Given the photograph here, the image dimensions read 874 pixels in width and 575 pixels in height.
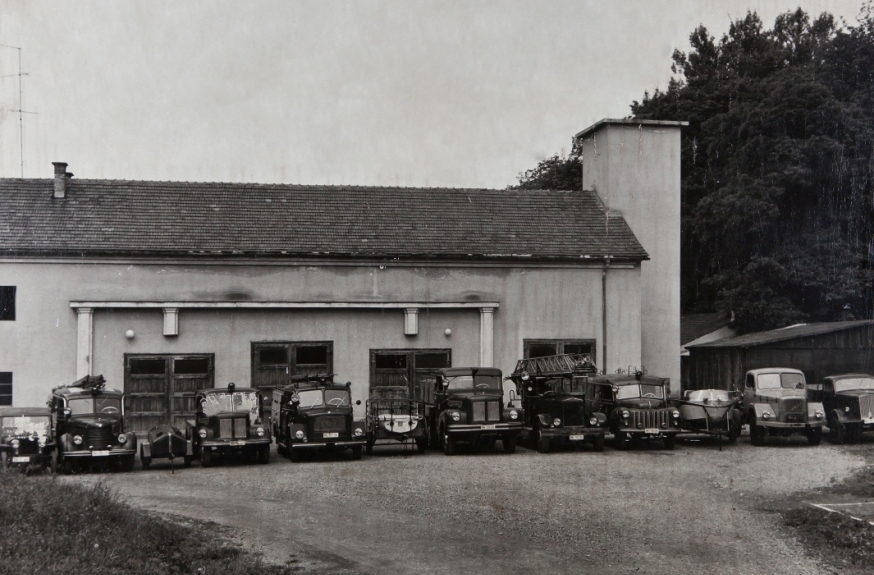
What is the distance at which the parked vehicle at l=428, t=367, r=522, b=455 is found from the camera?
20359mm

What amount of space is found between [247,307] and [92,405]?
627cm

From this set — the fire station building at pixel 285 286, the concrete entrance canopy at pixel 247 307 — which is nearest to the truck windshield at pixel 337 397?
the fire station building at pixel 285 286

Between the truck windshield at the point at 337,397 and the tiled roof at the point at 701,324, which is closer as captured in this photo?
the truck windshield at the point at 337,397

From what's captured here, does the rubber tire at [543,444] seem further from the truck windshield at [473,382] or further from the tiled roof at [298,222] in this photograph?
the tiled roof at [298,222]

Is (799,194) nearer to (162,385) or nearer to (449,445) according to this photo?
(449,445)

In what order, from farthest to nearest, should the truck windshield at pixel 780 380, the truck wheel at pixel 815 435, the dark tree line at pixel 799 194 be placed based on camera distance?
the dark tree line at pixel 799 194
the truck windshield at pixel 780 380
the truck wheel at pixel 815 435

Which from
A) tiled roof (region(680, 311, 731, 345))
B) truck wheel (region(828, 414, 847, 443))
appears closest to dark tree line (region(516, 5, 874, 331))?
tiled roof (region(680, 311, 731, 345))

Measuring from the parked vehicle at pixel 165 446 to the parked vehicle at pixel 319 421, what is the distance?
2157 mm

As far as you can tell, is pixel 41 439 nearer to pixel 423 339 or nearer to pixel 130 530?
pixel 130 530

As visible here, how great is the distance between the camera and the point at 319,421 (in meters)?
19.5

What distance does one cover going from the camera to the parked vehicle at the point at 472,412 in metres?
20.4

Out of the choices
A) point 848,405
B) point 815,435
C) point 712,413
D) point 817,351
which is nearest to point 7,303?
point 712,413

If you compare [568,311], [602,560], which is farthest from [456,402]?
[602,560]

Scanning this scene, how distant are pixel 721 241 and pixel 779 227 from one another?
3389mm
